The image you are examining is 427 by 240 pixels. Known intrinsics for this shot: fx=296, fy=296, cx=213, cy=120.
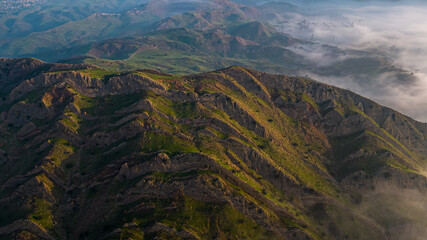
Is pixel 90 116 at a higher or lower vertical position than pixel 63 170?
higher

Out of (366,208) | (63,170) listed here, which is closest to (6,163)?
(63,170)

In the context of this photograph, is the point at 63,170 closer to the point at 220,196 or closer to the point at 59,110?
the point at 59,110

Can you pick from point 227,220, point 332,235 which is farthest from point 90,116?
point 332,235

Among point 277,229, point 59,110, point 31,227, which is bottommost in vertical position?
point 277,229

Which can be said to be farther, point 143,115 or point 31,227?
point 143,115

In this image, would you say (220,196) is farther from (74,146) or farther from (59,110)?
(59,110)

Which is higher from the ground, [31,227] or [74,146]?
[74,146]

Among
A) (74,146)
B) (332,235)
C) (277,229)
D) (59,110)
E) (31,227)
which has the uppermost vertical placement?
(59,110)

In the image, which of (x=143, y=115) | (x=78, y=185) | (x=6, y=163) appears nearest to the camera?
(x=78, y=185)

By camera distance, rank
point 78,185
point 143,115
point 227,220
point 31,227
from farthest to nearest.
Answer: point 143,115 → point 78,185 → point 227,220 → point 31,227
